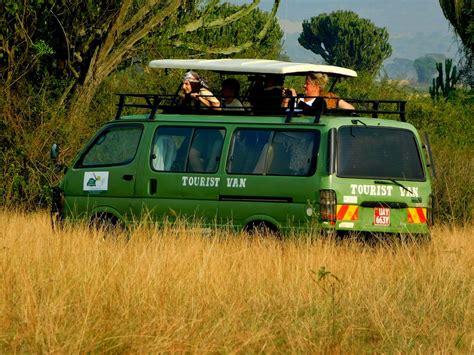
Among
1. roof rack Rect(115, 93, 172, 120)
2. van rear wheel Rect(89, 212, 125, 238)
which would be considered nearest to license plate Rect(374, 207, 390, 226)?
roof rack Rect(115, 93, 172, 120)

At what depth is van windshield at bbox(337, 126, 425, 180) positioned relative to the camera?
1168 centimetres

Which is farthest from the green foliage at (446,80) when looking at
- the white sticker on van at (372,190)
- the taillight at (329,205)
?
the taillight at (329,205)

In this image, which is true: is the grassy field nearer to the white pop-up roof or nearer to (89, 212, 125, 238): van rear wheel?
(89, 212, 125, 238): van rear wheel

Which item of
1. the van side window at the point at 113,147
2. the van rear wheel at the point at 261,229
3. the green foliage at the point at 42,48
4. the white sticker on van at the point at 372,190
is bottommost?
the van rear wheel at the point at 261,229

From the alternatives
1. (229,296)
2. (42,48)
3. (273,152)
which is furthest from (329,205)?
(42,48)

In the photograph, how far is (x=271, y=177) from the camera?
11.9m

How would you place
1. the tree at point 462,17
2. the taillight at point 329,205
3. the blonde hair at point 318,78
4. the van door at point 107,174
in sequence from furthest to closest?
the tree at point 462,17
the blonde hair at point 318,78
the van door at point 107,174
the taillight at point 329,205

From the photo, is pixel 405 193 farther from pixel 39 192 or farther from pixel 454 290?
pixel 39 192

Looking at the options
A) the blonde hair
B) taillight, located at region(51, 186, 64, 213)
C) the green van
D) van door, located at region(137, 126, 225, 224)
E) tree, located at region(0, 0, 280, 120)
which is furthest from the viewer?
tree, located at region(0, 0, 280, 120)

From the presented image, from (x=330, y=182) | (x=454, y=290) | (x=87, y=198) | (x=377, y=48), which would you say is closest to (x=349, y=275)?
(x=454, y=290)

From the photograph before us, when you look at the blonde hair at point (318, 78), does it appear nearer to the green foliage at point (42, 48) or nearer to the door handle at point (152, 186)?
the door handle at point (152, 186)

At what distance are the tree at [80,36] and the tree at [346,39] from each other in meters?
88.7

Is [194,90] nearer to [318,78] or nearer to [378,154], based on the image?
[318,78]

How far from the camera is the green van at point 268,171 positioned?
459 inches
